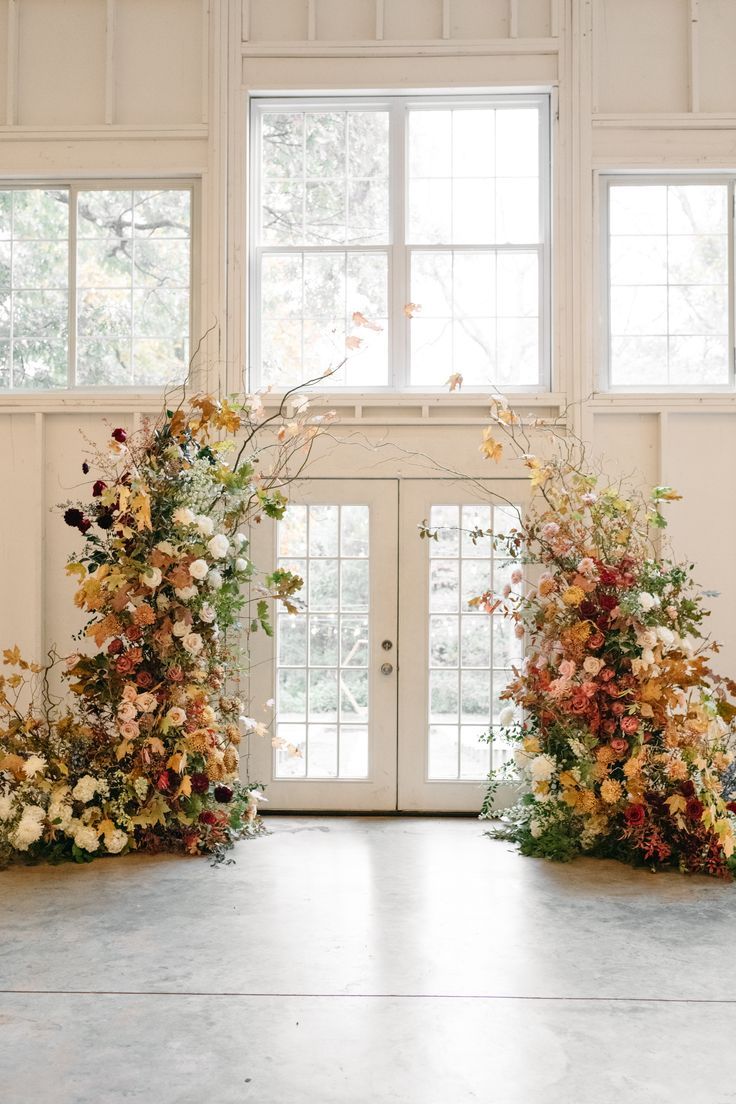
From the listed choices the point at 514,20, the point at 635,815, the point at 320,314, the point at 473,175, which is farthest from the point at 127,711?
the point at 514,20

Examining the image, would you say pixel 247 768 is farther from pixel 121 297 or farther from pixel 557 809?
pixel 121 297

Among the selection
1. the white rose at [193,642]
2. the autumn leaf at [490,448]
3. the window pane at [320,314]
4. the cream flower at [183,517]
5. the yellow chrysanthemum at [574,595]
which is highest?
the window pane at [320,314]

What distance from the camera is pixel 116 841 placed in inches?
196

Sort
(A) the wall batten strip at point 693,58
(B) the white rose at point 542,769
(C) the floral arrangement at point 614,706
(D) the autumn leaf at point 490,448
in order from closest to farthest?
(C) the floral arrangement at point 614,706
(B) the white rose at point 542,769
(D) the autumn leaf at point 490,448
(A) the wall batten strip at point 693,58

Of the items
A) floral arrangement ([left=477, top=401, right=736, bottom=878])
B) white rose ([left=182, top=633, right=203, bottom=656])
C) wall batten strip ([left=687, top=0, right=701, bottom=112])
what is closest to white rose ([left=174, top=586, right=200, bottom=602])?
white rose ([left=182, top=633, right=203, bottom=656])

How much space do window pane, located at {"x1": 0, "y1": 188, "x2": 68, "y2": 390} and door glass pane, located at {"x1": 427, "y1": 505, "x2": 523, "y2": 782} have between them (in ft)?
8.56

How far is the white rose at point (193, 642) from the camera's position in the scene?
5004 mm

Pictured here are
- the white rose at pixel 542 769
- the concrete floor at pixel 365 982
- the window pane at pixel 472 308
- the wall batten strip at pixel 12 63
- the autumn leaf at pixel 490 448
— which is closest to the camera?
the concrete floor at pixel 365 982

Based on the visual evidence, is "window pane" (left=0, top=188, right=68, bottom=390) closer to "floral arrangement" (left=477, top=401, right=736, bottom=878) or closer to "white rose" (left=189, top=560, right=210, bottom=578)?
"white rose" (left=189, top=560, right=210, bottom=578)

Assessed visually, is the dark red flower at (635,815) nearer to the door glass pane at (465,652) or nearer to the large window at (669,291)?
the door glass pane at (465,652)

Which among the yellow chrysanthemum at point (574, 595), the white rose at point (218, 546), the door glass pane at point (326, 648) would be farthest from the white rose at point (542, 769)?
the white rose at point (218, 546)

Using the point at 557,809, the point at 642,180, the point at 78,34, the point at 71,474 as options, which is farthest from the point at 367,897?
the point at 78,34

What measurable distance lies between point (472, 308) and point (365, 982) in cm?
399

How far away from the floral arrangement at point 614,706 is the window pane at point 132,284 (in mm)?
2134
